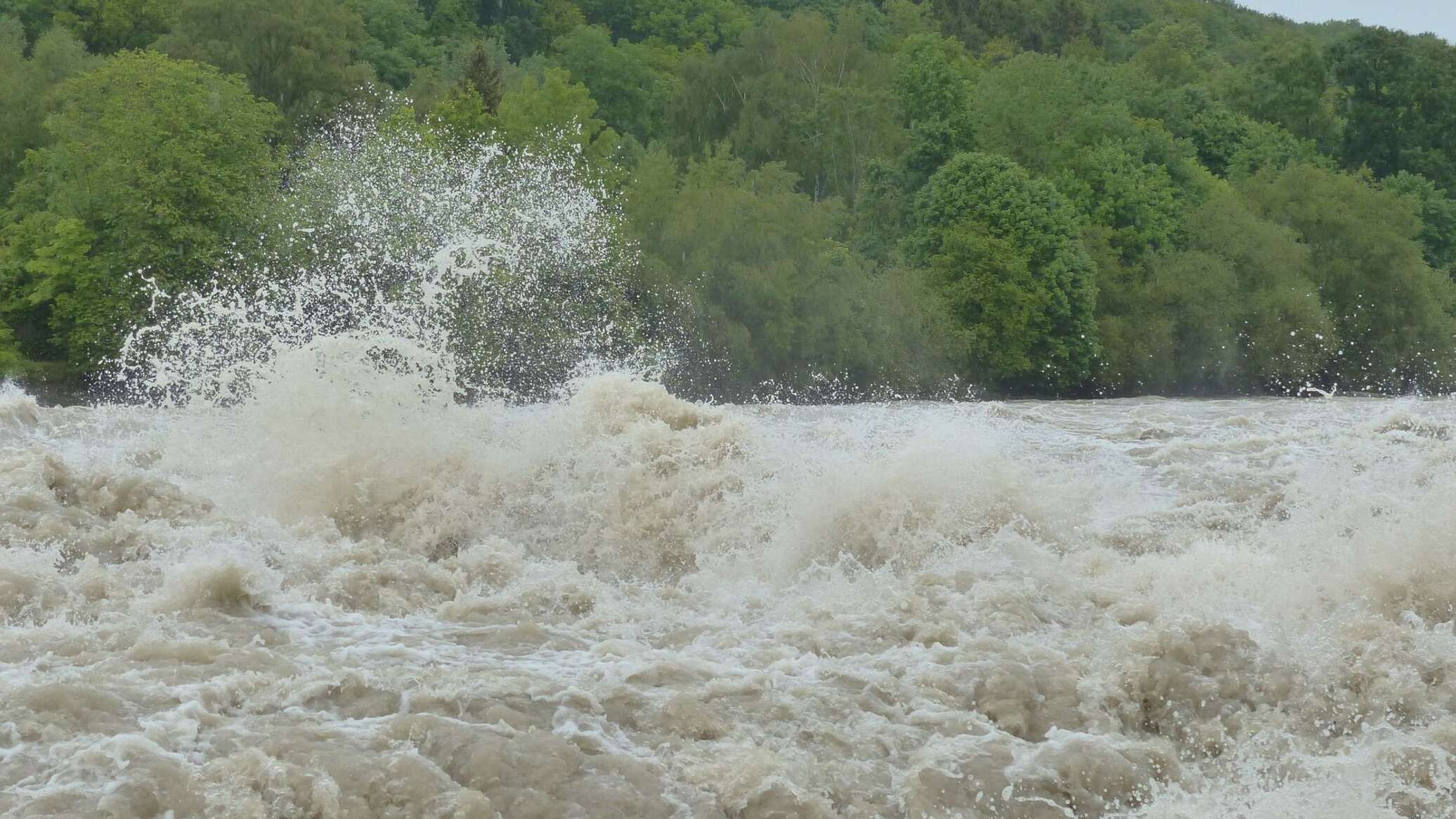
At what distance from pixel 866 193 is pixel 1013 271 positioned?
40.1 ft

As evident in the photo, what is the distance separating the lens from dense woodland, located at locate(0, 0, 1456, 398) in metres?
40.5

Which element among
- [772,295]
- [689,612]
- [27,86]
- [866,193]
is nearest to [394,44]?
[27,86]

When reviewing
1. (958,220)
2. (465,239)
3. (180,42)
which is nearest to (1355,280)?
(958,220)

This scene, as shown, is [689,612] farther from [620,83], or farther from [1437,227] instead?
[620,83]

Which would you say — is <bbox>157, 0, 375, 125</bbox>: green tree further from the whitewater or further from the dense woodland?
the whitewater

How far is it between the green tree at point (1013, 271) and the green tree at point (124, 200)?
19.4m

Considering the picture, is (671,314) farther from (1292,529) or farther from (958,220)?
(1292,529)

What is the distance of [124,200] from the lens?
39.1 metres

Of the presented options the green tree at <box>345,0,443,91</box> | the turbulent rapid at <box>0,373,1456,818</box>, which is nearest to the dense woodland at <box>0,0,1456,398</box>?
the green tree at <box>345,0,443,91</box>

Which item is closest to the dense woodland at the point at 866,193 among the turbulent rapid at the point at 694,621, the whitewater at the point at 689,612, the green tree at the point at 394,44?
the green tree at the point at 394,44

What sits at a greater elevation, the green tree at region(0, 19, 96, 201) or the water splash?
the green tree at region(0, 19, 96, 201)

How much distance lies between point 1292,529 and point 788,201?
112 ft

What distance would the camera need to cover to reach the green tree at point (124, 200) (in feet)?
126

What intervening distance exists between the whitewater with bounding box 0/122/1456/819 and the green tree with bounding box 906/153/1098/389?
88.4ft
